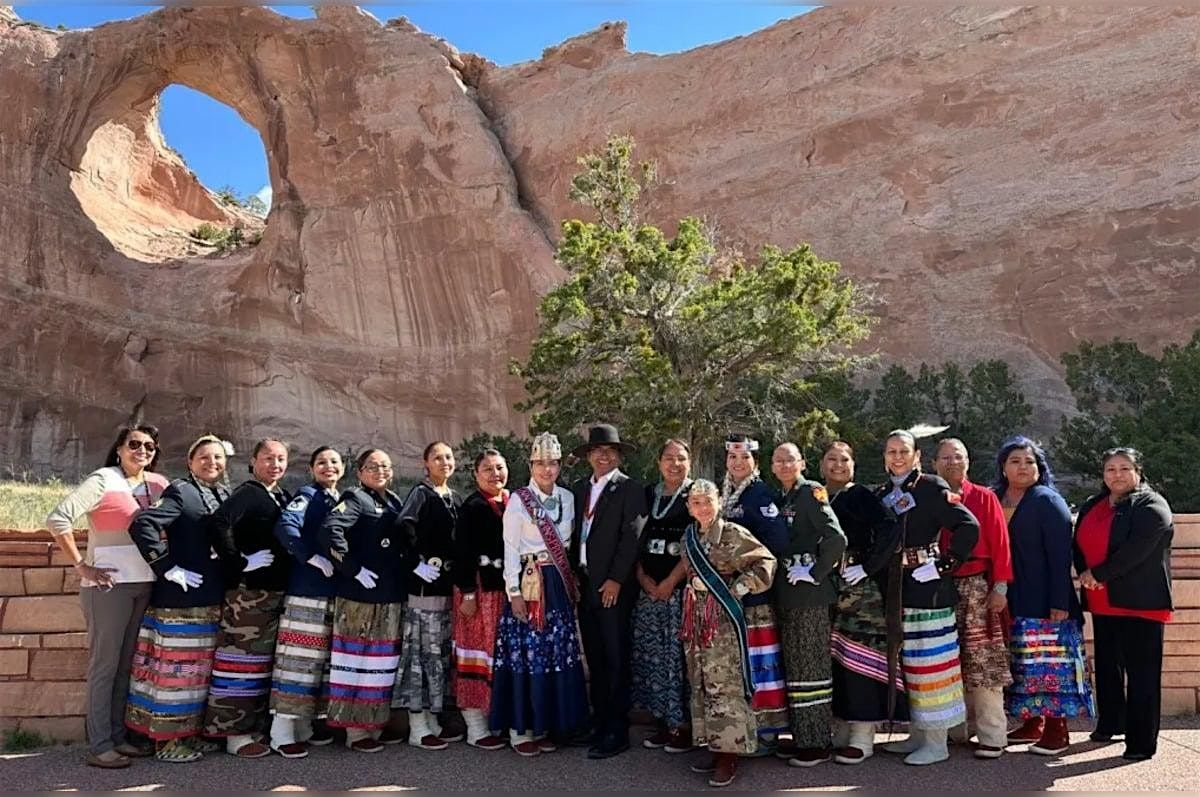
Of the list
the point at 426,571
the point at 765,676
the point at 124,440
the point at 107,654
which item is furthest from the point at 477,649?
the point at 124,440

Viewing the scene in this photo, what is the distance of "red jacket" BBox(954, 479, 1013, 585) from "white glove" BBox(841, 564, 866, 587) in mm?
499

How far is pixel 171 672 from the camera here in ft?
14.6

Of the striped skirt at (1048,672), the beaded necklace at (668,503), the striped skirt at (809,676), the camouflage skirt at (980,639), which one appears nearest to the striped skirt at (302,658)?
the beaded necklace at (668,503)

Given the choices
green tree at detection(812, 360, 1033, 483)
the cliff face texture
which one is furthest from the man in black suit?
the cliff face texture

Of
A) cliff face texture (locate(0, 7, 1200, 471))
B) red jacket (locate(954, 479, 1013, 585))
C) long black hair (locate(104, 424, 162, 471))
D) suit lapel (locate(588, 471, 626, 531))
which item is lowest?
red jacket (locate(954, 479, 1013, 585))

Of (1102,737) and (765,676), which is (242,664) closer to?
(765,676)

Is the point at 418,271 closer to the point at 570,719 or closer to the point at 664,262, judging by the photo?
the point at 664,262

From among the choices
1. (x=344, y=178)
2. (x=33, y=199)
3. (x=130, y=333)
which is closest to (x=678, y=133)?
(x=344, y=178)

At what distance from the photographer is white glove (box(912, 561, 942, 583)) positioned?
4293 millimetres

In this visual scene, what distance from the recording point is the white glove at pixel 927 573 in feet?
14.1

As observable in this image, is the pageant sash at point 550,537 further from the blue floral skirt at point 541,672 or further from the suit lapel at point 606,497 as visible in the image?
the suit lapel at point 606,497

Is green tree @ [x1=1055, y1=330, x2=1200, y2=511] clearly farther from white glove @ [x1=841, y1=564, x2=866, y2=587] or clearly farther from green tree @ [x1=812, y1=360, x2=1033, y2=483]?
white glove @ [x1=841, y1=564, x2=866, y2=587]

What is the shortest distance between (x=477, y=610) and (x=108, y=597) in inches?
74.2

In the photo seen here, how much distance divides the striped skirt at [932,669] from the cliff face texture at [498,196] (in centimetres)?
1443
